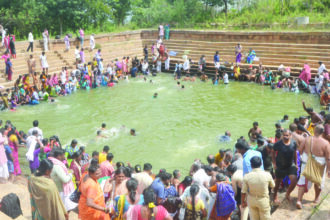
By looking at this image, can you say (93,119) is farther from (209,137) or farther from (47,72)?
(47,72)

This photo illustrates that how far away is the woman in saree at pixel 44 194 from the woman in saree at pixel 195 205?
1.70 metres

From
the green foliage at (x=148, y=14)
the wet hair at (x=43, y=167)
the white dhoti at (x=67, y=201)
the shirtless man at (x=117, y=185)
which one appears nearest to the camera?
the wet hair at (x=43, y=167)

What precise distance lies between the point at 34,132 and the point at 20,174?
3.46ft

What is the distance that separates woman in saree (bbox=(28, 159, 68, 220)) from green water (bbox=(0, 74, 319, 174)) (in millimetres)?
4549

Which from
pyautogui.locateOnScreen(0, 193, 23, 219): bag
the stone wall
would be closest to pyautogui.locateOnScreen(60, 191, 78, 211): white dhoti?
pyautogui.locateOnScreen(0, 193, 23, 219): bag

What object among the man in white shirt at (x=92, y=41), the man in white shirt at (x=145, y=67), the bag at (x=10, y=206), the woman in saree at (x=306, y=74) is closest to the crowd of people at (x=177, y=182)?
the bag at (x=10, y=206)

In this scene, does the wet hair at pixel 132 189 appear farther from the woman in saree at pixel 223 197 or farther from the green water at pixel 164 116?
the green water at pixel 164 116

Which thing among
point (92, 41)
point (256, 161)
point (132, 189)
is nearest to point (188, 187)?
point (132, 189)

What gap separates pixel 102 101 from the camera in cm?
1535

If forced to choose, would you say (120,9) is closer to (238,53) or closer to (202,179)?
(238,53)

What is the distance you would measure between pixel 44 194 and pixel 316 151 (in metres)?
3.95

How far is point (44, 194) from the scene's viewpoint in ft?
13.8

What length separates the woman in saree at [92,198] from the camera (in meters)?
4.52

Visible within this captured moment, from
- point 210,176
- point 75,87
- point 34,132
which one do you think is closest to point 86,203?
point 210,176
